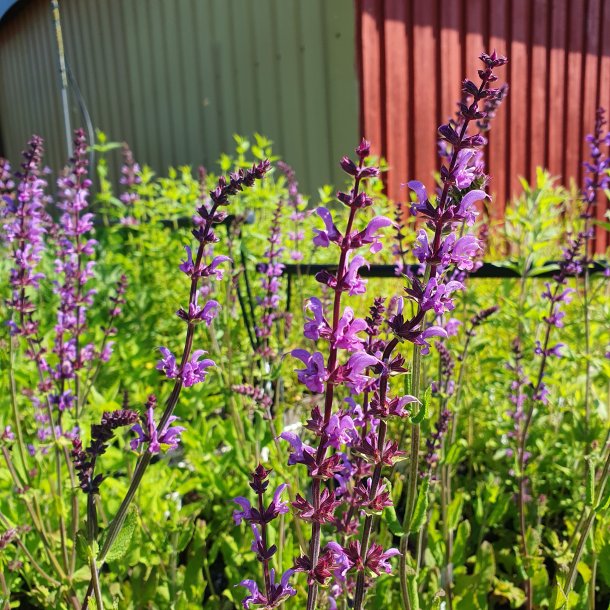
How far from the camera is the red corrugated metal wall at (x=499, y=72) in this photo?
24.2ft

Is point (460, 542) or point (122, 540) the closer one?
point (122, 540)

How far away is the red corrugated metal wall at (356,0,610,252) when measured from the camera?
7.37 metres

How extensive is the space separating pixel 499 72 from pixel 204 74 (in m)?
4.26

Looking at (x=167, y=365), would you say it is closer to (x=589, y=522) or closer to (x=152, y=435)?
(x=152, y=435)

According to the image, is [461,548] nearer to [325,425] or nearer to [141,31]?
[325,425]

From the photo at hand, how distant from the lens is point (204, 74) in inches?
363

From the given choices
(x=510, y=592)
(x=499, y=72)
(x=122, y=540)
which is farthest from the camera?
(x=499, y=72)

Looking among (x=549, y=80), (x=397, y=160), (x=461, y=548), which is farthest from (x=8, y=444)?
(x=549, y=80)

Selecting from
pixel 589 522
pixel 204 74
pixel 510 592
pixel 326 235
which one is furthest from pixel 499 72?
pixel 326 235

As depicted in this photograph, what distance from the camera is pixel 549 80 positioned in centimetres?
923

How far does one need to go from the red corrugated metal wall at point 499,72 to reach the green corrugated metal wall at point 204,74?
47cm

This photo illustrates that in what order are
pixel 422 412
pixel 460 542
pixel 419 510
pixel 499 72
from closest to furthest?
1. pixel 422 412
2. pixel 419 510
3. pixel 460 542
4. pixel 499 72

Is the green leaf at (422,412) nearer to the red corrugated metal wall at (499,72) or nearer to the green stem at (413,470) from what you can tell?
the green stem at (413,470)

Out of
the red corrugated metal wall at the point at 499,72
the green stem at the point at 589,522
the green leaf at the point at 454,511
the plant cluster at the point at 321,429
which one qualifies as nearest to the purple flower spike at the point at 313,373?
the plant cluster at the point at 321,429
